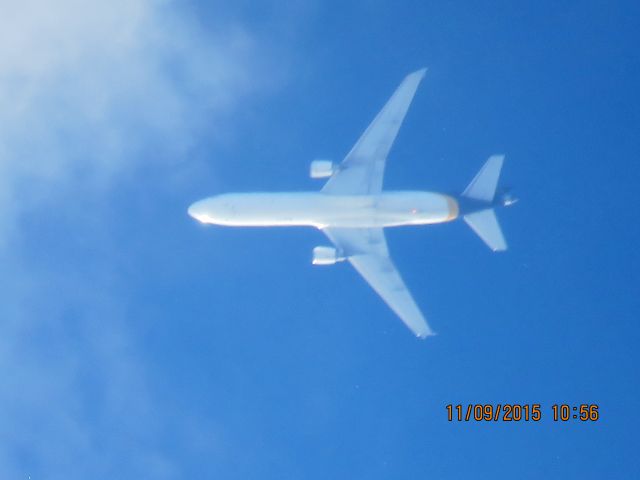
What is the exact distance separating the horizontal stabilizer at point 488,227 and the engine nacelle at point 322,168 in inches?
276

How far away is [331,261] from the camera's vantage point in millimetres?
30328

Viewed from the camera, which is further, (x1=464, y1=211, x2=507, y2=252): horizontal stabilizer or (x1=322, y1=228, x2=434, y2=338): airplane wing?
(x1=322, y1=228, x2=434, y2=338): airplane wing

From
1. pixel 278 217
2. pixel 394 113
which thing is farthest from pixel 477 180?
pixel 278 217

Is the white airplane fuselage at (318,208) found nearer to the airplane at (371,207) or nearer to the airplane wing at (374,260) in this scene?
the airplane at (371,207)

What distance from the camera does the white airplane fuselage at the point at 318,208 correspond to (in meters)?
30.0

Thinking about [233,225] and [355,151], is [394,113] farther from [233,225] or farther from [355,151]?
[233,225]

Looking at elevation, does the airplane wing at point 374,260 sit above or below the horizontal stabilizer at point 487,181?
below

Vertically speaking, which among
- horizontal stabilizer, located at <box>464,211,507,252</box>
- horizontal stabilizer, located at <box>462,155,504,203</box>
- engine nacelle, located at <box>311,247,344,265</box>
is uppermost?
horizontal stabilizer, located at <box>462,155,504,203</box>

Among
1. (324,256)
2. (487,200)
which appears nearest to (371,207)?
(324,256)

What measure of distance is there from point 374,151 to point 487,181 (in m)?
5.70

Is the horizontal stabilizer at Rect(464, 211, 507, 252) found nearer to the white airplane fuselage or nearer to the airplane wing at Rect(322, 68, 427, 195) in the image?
the white airplane fuselage

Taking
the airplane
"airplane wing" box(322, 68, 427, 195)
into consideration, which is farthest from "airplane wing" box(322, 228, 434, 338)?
"airplane wing" box(322, 68, 427, 195)

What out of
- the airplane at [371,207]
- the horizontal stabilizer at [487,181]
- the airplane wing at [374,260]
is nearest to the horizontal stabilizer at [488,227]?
the airplane at [371,207]

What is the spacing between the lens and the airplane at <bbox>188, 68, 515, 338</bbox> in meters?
30.1
